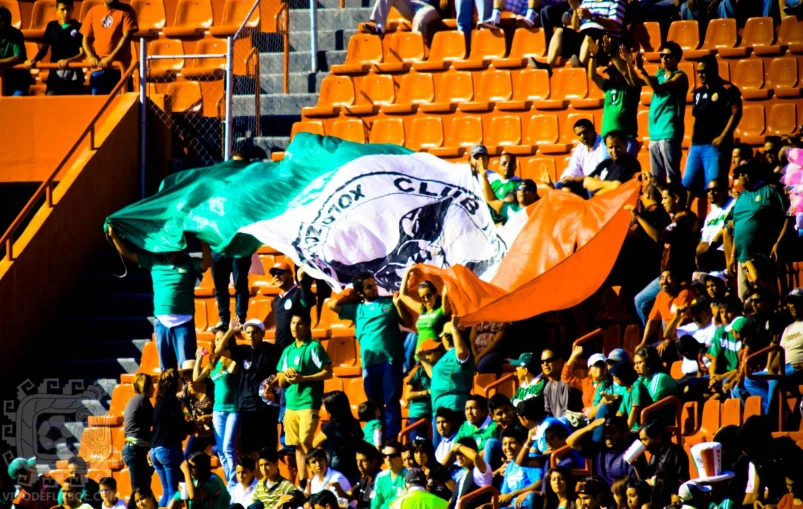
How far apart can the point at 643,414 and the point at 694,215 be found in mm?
3153

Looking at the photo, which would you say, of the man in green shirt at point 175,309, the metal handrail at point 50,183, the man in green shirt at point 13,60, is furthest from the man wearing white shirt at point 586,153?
the man in green shirt at point 13,60

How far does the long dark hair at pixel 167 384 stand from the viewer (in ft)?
45.0

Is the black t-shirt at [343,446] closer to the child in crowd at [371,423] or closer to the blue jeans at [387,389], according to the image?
the child in crowd at [371,423]

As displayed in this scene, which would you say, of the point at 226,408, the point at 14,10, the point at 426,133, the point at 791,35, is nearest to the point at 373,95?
the point at 426,133

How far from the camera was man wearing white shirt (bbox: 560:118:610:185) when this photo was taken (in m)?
15.5

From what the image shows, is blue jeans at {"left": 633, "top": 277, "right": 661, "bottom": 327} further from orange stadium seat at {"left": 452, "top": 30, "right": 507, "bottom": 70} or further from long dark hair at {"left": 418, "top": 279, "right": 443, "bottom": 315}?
orange stadium seat at {"left": 452, "top": 30, "right": 507, "bottom": 70}

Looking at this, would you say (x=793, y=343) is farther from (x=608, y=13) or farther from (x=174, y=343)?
(x=608, y=13)

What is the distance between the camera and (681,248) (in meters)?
14.1

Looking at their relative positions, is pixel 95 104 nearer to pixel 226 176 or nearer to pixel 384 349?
pixel 226 176

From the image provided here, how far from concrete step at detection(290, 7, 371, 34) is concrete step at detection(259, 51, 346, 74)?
1.76 ft

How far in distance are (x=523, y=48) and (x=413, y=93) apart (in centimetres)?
133

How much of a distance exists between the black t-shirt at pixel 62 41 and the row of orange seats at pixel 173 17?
4.76 ft

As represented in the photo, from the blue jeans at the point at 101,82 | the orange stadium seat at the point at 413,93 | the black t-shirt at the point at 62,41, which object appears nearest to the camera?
the orange stadium seat at the point at 413,93

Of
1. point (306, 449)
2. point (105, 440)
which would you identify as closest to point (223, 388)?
point (306, 449)
